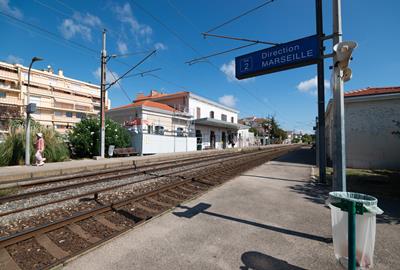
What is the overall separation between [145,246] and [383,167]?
13.9 metres

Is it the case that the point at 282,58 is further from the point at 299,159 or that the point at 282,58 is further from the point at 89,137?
the point at 89,137

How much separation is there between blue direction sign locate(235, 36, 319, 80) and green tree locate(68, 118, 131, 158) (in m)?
13.7

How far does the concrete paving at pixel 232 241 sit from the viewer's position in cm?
271

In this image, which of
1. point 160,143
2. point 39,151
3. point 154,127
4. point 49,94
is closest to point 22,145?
point 39,151

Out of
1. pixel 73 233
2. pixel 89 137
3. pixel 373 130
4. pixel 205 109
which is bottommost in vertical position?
pixel 73 233

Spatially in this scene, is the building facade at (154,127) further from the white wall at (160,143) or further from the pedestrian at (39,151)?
the pedestrian at (39,151)

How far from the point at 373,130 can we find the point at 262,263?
13.1 metres

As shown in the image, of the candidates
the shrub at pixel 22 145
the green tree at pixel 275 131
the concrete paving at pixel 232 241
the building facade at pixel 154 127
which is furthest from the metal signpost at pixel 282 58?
the green tree at pixel 275 131

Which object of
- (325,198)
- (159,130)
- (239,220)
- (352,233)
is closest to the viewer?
(352,233)

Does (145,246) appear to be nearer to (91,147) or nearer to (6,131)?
(6,131)

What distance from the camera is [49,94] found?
5144 cm

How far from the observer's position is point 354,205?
7.15ft

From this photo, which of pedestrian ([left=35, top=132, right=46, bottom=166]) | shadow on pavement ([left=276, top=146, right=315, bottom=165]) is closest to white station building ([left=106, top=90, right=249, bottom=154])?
pedestrian ([left=35, top=132, right=46, bottom=166])

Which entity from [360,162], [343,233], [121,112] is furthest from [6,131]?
[360,162]
